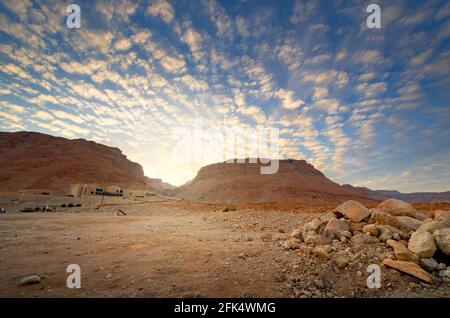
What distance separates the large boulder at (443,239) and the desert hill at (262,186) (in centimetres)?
6917

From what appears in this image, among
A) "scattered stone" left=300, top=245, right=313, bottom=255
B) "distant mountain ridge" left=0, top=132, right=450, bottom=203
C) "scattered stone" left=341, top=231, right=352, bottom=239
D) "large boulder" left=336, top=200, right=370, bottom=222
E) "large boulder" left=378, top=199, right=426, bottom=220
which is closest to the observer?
"scattered stone" left=300, top=245, right=313, bottom=255

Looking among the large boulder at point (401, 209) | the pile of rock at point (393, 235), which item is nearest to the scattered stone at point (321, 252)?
the pile of rock at point (393, 235)

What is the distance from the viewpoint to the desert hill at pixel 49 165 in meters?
66.2

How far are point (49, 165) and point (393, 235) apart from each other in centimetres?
9953

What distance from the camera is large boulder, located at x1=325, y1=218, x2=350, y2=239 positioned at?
6787 millimetres

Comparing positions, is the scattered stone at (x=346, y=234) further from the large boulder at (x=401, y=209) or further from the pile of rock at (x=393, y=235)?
the large boulder at (x=401, y=209)

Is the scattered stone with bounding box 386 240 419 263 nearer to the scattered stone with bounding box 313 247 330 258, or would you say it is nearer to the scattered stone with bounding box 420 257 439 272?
the scattered stone with bounding box 420 257 439 272

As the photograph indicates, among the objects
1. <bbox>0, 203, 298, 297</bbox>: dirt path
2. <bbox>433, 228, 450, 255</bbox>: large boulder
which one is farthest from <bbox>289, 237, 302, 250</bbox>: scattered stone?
<bbox>433, 228, 450, 255</bbox>: large boulder

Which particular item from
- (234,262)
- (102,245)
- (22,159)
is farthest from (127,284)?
(22,159)

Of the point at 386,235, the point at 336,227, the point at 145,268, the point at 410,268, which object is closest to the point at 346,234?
the point at 336,227

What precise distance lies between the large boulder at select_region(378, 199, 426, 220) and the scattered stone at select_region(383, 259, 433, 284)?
360cm

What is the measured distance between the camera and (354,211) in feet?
25.1

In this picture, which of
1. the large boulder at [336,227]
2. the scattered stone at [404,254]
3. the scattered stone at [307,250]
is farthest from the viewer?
the large boulder at [336,227]
